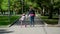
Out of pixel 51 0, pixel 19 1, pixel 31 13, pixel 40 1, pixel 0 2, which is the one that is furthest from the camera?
pixel 19 1

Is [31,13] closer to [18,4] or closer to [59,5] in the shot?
[59,5]

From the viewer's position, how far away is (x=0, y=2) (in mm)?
80812

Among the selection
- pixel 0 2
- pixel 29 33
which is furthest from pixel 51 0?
pixel 0 2

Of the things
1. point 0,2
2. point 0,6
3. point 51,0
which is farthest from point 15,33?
point 0,6

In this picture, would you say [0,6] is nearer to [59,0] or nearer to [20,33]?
[59,0]

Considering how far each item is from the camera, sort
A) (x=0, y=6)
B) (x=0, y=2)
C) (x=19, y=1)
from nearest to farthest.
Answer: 1. (x=0, y=2)
2. (x=0, y=6)
3. (x=19, y=1)

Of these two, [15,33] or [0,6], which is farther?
[0,6]

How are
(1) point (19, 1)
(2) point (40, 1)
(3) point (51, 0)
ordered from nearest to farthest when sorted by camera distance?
(3) point (51, 0) → (2) point (40, 1) → (1) point (19, 1)

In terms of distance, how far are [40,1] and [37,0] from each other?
65.0 inches

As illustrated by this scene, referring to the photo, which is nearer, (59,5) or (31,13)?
(31,13)

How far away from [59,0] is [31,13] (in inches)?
612

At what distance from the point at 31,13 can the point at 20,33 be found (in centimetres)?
533

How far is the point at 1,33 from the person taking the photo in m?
16.4

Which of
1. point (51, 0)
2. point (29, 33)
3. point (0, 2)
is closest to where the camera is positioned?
point (29, 33)
